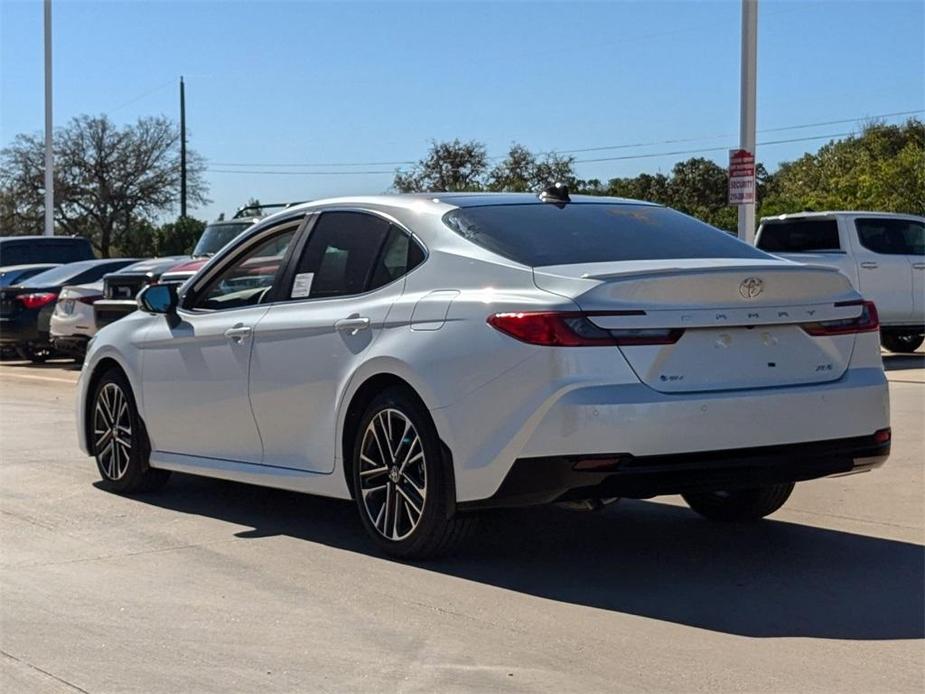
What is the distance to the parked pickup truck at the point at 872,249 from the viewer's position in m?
17.9

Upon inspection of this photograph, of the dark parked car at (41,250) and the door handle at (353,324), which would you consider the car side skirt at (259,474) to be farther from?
the dark parked car at (41,250)

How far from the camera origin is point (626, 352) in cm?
550

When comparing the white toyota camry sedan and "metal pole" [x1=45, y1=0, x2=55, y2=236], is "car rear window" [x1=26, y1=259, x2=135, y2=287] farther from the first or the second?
"metal pole" [x1=45, y1=0, x2=55, y2=236]

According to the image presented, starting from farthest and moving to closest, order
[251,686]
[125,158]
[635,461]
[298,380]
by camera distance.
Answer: [125,158]
[298,380]
[635,461]
[251,686]

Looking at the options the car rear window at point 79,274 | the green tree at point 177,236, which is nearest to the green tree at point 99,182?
the green tree at point 177,236

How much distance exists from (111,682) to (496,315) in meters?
2.06

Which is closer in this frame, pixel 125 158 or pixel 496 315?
pixel 496 315

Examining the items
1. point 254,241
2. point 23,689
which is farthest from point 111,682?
point 254,241

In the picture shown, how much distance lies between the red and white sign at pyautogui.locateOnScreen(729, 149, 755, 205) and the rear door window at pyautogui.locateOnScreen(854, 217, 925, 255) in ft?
7.12

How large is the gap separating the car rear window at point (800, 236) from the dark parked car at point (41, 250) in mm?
12984

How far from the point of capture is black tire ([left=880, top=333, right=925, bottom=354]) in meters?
19.3

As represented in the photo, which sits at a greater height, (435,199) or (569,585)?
(435,199)

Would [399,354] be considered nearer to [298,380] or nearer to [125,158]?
[298,380]

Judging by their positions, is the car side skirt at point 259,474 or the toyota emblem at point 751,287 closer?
the toyota emblem at point 751,287
